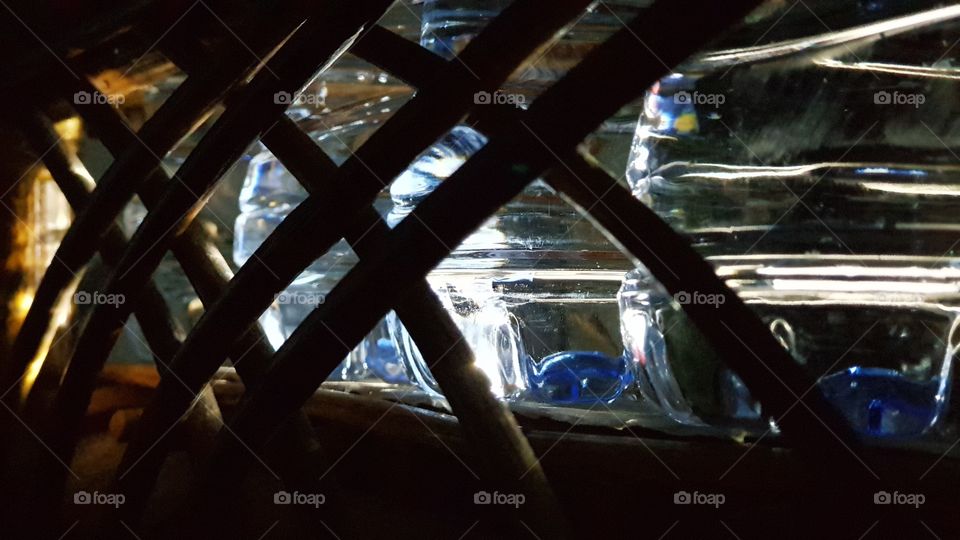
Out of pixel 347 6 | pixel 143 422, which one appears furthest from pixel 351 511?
pixel 347 6

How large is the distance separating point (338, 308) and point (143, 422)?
0.40ft

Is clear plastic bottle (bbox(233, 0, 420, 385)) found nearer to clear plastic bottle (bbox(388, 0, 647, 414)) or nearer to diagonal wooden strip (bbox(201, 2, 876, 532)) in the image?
clear plastic bottle (bbox(388, 0, 647, 414))

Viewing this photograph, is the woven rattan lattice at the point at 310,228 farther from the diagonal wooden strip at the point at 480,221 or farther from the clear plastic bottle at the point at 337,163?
the clear plastic bottle at the point at 337,163

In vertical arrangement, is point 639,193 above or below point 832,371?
above

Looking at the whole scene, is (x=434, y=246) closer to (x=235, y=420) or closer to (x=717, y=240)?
(x=235, y=420)

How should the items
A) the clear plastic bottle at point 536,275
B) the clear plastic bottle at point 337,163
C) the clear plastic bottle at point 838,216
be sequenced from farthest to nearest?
the clear plastic bottle at point 337,163 < the clear plastic bottle at point 536,275 < the clear plastic bottle at point 838,216

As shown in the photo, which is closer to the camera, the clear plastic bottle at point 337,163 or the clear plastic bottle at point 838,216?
the clear plastic bottle at point 838,216

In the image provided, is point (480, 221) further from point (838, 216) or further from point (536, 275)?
point (536, 275)

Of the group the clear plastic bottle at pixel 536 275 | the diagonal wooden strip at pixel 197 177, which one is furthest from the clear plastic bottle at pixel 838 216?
the diagonal wooden strip at pixel 197 177

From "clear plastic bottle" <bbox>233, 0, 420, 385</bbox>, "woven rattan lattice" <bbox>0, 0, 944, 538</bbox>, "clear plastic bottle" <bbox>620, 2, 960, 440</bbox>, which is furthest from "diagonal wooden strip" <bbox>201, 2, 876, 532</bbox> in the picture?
"clear plastic bottle" <bbox>233, 0, 420, 385</bbox>

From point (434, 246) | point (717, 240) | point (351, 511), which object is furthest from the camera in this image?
point (717, 240)

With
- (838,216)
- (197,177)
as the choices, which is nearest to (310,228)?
(197,177)

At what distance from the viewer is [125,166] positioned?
31cm

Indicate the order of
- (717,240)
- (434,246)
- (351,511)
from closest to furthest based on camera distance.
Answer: (434,246), (351,511), (717,240)
